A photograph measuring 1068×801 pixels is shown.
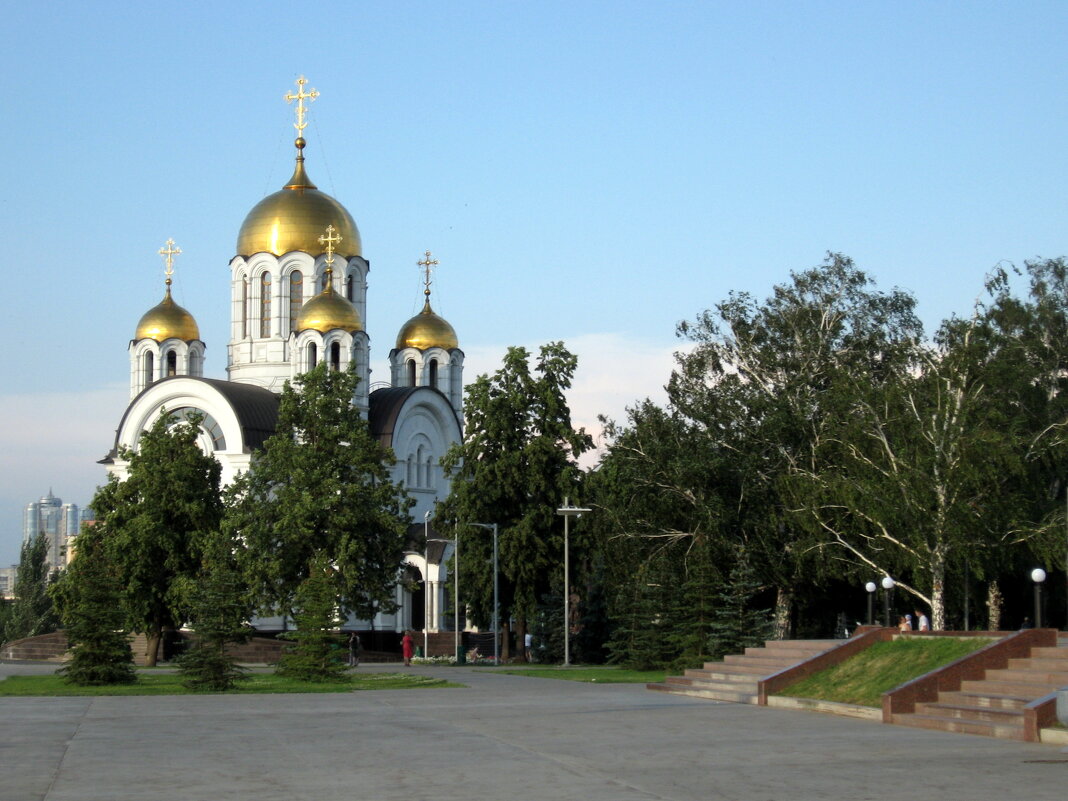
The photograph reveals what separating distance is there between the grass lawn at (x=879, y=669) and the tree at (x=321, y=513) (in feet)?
58.1

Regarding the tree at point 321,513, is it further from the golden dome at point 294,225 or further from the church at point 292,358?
the golden dome at point 294,225

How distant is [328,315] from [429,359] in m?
9.65

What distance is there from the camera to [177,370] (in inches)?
2317

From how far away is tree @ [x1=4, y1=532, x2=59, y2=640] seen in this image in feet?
181

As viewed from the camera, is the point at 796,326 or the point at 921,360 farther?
the point at 796,326

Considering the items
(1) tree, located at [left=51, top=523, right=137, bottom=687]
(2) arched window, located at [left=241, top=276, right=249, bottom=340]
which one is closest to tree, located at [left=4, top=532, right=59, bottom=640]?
(2) arched window, located at [left=241, top=276, right=249, bottom=340]

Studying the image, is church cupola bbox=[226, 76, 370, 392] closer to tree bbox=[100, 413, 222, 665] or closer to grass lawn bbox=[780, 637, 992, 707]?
tree bbox=[100, 413, 222, 665]

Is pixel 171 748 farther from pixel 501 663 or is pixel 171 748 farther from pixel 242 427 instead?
pixel 242 427

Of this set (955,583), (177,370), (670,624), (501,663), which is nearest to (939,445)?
(955,583)

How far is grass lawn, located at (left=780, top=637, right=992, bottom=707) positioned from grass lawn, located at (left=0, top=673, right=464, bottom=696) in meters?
8.41

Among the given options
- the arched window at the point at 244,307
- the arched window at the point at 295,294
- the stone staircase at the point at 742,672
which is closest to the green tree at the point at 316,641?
the stone staircase at the point at 742,672

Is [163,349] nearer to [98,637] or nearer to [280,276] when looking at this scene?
[280,276]

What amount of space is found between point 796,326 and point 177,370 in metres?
29.1

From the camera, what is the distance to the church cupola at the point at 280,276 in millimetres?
57031
